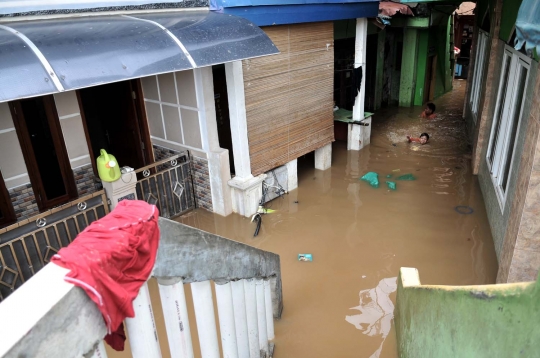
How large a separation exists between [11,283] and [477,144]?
27.9 feet

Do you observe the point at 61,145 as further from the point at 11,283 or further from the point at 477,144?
the point at 477,144

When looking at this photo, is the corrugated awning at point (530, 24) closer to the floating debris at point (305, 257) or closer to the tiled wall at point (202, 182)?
the floating debris at point (305, 257)

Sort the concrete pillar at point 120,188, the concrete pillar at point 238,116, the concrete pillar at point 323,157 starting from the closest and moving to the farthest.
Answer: the concrete pillar at point 120,188
the concrete pillar at point 238,116
the concrete pillar at point 323,157

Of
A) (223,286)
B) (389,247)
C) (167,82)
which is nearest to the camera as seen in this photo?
(223,286)

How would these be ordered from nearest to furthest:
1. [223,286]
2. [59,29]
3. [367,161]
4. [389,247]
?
[223,286] < [59,29] < [389,247] < [367,161]

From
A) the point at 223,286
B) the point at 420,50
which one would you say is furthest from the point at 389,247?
the point at 420,50

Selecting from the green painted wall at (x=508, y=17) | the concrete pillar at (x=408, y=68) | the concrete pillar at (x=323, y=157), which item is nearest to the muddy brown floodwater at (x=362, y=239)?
the concrete pillar at (x=323, y=157)

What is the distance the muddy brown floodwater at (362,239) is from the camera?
4543mm

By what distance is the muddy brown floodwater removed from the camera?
14.9 feet

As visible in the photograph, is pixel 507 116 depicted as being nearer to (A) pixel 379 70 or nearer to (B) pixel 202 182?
(B) pixel 202 182

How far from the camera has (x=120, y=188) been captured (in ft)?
18.7

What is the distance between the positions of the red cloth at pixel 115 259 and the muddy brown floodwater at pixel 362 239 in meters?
3.04

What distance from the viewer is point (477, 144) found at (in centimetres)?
822

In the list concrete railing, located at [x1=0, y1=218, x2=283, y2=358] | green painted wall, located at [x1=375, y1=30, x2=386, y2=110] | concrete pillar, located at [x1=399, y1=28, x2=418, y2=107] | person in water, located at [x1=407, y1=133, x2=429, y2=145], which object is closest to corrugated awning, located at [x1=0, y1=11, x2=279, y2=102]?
concrete railing, located at [x1=0, y1=218, x2=283, y2=358]
